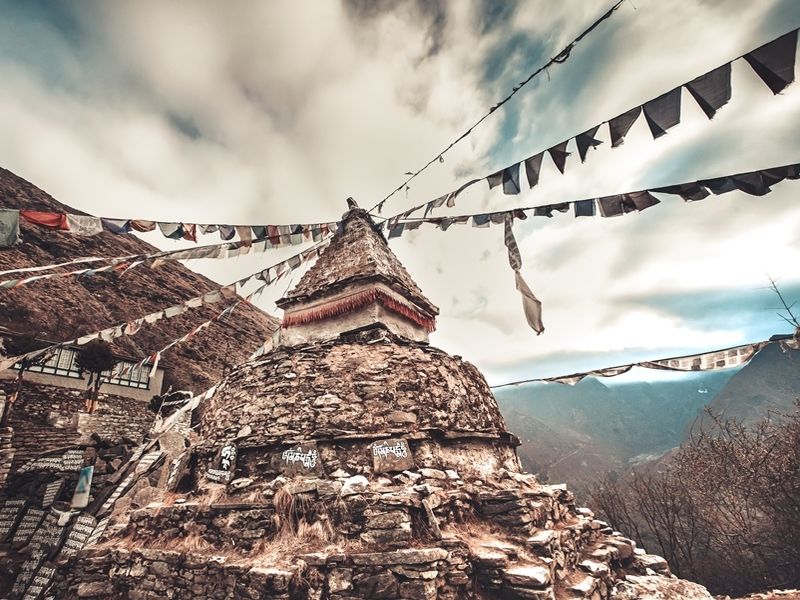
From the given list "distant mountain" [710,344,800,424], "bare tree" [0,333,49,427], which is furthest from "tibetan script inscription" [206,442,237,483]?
"distant mountain" [710,344,800,424]

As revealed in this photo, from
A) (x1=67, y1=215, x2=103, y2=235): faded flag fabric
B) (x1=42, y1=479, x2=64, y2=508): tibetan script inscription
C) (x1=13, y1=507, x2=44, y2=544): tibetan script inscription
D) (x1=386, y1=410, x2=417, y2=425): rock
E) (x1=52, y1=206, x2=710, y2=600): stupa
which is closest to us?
(x1=52, y1=206, x2=710, y2=600): stupa

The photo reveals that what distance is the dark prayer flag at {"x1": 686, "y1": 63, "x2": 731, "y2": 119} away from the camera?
159 inches

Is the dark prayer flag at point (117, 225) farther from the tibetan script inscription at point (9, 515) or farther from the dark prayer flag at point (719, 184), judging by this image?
the dark prayer flag at point (719, 184)

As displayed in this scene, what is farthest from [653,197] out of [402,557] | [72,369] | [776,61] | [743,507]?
[72,369]

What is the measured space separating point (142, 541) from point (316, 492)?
3.11m

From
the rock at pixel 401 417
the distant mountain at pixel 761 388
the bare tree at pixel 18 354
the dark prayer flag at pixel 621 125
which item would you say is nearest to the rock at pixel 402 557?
the rock at pixel 401 417

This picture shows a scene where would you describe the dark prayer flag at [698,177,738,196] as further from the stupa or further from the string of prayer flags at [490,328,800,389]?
the stupa

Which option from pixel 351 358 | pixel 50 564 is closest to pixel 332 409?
A: pixel 351 358

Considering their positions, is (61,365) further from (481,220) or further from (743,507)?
(743,507)

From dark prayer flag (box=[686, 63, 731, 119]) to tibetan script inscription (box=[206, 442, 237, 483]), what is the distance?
8304 millimetres

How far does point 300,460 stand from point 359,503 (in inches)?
50.6

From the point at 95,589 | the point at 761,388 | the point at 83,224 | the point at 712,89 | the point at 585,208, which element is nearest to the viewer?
the point at 712,89

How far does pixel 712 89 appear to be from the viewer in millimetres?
4125

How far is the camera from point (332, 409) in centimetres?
586
